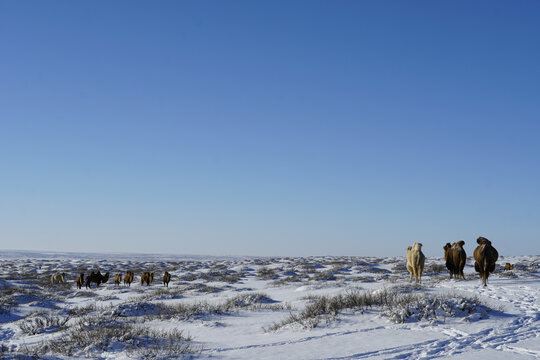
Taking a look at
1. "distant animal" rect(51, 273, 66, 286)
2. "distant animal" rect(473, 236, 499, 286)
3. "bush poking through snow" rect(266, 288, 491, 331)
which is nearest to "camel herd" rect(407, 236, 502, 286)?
"distant animal" rect(473, 236, 499, 286)

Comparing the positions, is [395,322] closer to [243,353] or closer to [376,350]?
[376,350]

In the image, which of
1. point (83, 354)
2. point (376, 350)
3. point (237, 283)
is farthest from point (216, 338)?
point (237, 283)

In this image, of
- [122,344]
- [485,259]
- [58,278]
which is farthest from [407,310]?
[58,278]

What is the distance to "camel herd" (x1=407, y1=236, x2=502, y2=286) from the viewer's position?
1372cm

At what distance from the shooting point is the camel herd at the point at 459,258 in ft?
45.0

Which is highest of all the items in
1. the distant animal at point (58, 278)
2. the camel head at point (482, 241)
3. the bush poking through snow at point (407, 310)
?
the camel head at point (482, 241)

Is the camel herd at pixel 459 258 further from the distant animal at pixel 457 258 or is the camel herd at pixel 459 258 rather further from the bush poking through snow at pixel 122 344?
the bush poking through snow at pixel 122 344

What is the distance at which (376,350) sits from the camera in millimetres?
5391

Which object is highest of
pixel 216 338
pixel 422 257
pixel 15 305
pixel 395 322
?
pixel 422 257

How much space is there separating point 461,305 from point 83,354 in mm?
6304

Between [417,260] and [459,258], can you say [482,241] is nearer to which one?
[459,258]

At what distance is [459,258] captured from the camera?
15.7m

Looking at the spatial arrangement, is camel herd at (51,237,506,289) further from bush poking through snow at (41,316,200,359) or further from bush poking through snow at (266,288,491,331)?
bush poking through snow at (41,316,200,359)

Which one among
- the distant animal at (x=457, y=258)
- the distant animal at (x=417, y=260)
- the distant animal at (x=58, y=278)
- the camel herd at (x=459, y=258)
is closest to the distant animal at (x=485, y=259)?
the camel herd at (x=459, y=258)
